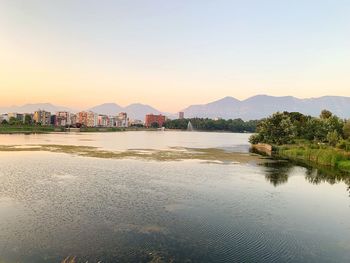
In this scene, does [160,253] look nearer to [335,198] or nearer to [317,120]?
[335,198]

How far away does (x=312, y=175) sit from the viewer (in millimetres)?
55594

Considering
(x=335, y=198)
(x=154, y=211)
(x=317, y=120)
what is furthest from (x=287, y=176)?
(x=317, y=120)

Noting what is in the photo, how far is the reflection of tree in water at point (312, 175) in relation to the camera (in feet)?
162

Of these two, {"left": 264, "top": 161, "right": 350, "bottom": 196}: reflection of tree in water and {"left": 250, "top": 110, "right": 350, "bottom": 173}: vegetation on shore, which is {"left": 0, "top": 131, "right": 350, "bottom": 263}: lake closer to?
{"left": 264, "top": 161, "right": 350, "bottom": 196}: reflection of tree in water

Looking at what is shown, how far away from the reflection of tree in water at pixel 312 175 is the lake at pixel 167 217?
79cm

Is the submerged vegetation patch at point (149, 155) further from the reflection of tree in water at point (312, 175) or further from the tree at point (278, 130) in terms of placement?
the tree at point (278, 130)

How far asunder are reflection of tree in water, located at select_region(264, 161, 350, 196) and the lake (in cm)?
79

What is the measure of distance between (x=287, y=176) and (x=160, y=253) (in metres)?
39.1

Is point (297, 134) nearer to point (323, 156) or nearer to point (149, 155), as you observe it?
point (323, 156)

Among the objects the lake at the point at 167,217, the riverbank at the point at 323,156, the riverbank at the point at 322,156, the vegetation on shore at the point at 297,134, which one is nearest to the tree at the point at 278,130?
the vegetation on shore at the point at 297,134

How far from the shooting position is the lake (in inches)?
784

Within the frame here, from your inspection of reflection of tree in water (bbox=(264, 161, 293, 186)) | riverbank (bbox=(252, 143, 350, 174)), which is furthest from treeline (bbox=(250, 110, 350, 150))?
reflection of tree in water (bbox=(264, 161, 293, 186))

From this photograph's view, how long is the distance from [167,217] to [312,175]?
124 ft

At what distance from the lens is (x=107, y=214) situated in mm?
27219
